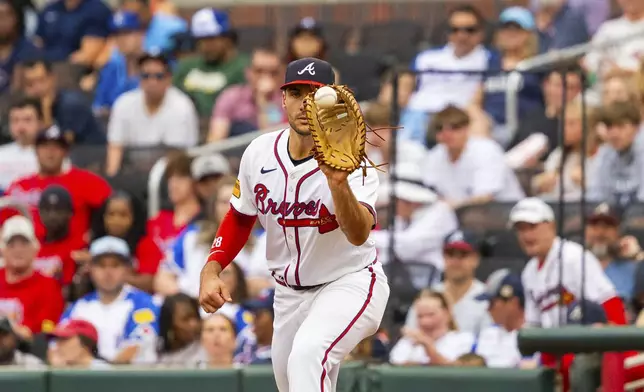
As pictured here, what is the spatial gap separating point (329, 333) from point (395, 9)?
353 inches

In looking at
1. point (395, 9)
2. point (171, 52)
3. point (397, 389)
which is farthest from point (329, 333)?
point (395, 9)

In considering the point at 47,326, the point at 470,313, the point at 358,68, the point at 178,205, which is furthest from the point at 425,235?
the point at 358,68

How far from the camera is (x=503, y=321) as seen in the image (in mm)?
8492

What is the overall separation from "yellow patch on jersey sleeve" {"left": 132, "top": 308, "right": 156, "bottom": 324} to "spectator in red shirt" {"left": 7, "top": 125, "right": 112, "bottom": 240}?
1533 millimetres

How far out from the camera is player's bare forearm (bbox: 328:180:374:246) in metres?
5.08

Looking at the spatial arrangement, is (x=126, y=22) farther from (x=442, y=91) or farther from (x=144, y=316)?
(x=144, y=316)

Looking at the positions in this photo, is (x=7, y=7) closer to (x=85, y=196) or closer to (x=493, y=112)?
(x=85, y=196)

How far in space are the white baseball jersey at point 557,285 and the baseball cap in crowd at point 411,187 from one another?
1.00m

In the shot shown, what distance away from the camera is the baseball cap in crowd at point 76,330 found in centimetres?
851

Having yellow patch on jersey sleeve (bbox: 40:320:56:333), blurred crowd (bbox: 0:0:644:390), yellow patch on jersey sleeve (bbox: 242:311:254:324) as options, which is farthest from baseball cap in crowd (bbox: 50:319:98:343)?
yellow patch on jersey sleeve (bbox: 242:311:254:324)

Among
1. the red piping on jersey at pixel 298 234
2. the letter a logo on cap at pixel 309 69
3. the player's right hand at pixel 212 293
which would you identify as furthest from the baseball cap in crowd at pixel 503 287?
the letter a logo on cap at pixel 309 69

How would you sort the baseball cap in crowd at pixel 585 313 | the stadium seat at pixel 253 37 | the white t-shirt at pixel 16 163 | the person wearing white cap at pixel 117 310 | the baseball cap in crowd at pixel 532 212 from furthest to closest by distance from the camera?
the stadium seat at pixel 253 37, the white t-shirt at pixel 16 163, the person wearing white cap at pixel 117 310, the baseball cap in crowd at pixel 532 212, the baseball cap in crowd at pixel 585 313

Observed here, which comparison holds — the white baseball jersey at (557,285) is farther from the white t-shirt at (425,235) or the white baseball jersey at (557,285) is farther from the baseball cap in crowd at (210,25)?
the baseball cap in crowd at (210,25)

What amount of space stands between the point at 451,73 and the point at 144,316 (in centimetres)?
233
